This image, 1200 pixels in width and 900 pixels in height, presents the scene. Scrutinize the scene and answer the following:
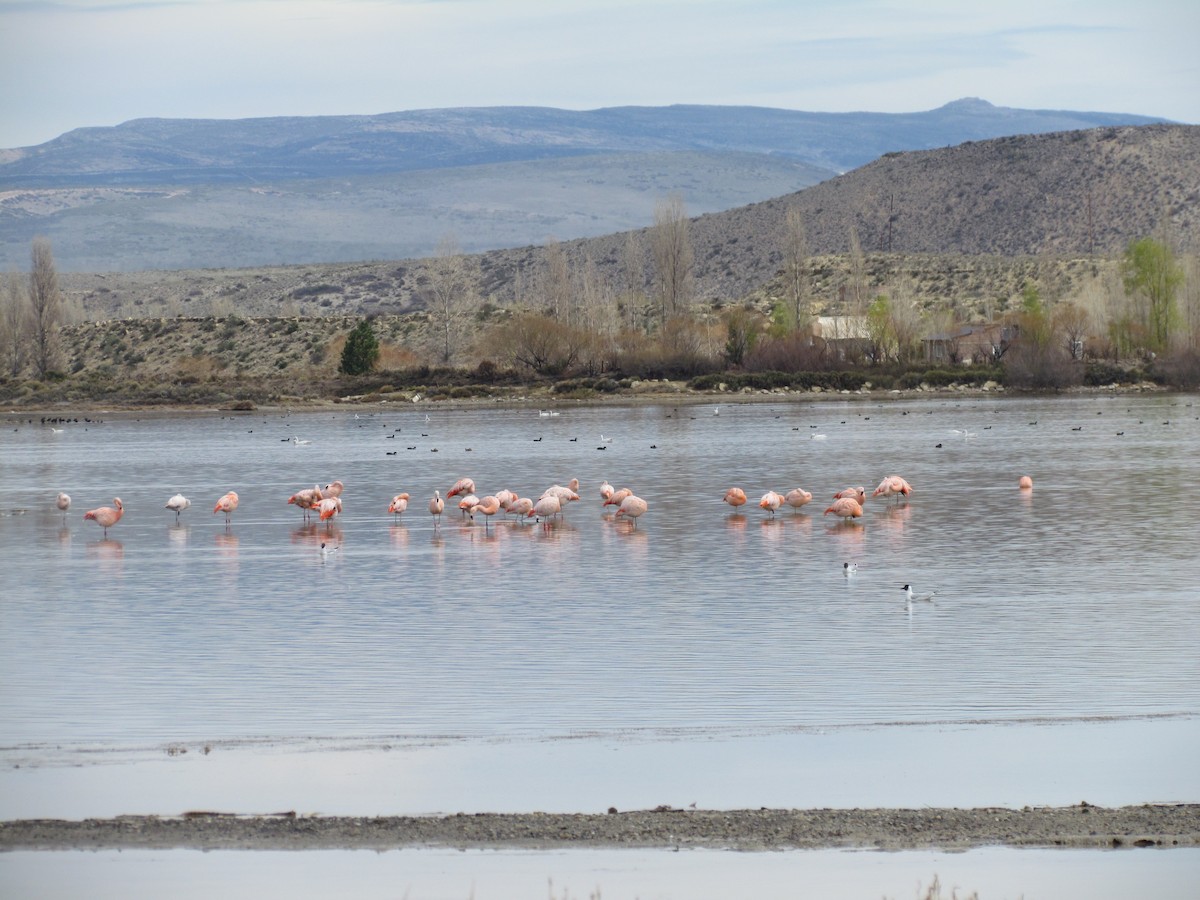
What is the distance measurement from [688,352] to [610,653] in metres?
72.2

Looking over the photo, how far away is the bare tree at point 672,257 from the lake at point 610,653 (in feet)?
198

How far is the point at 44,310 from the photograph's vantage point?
94500 mm

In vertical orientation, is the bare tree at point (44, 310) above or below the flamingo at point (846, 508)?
above

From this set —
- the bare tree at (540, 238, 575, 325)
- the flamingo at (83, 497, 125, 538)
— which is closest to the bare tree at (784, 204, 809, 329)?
the bare tree at (540, 238, 575, 325)

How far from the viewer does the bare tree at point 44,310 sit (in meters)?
94.0

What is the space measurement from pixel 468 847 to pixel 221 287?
184 m

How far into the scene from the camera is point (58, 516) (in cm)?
2933

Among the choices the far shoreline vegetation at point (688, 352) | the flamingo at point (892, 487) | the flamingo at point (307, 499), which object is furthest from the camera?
the far shoreline vegetation at point (688, 352)

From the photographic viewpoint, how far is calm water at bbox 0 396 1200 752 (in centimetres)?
1216

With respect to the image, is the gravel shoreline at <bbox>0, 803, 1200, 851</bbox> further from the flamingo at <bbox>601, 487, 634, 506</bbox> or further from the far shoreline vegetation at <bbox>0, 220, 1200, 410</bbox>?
the far shoreline vegetation at <bbox>0, 220, 1200, 410</bbox>

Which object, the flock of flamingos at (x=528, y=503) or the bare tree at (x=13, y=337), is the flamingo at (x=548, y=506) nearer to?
the flock of flamingos at (x=528, y=503)

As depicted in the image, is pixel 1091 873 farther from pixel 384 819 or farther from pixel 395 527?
pixel 395 527

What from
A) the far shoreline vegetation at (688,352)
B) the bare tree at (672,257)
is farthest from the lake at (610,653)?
the bare tree at (672,257)

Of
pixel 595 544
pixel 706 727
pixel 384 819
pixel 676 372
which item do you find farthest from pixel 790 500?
pixel 676 372
